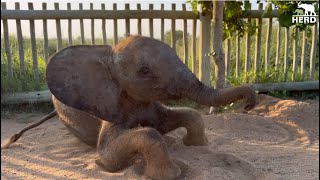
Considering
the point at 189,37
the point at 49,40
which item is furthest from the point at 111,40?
the point at 189,37

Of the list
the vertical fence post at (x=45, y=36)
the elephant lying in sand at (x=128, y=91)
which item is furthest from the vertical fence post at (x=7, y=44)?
the elephant lying in sand at (x=128, y=91)

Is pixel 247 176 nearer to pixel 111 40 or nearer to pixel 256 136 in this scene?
pixel 256 136

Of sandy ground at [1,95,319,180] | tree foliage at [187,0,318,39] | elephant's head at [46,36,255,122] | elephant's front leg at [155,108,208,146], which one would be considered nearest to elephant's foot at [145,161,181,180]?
sandy ground at [1,95,319,180]

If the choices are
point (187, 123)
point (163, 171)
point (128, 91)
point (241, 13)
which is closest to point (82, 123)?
point (128, 91)

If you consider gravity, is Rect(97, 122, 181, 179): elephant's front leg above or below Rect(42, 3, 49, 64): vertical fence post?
below

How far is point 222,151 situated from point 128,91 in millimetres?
1318

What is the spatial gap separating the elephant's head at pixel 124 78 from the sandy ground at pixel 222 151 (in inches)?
24.8

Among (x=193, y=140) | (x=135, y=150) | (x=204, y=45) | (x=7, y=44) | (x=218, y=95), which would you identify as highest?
(x=7, y=44)

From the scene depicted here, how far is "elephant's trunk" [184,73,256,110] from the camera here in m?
3.59

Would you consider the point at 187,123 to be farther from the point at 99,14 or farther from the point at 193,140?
the point at 99,14

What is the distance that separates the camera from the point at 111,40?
301 inches

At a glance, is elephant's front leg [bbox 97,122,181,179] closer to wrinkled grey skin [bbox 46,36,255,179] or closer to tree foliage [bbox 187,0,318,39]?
wrinkled grey skin [bbox 46,36,255,179]

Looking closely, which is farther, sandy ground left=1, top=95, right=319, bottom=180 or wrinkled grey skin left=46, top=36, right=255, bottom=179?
sandy ground left=1, top=95, right=319, bottom=180

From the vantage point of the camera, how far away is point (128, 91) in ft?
12.4
